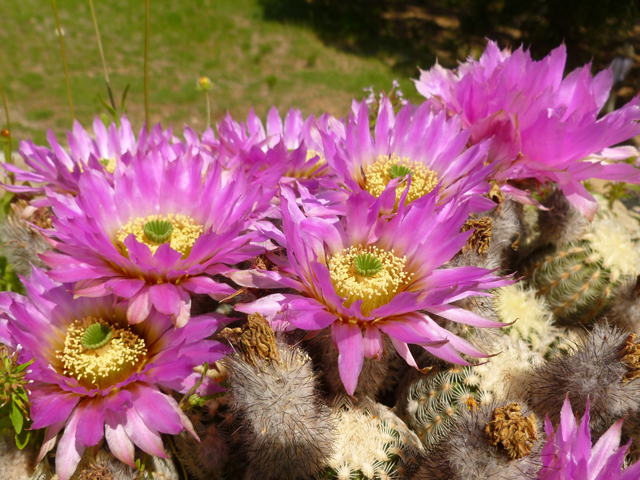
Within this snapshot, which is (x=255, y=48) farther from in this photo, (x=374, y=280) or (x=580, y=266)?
(x=374, y=280)

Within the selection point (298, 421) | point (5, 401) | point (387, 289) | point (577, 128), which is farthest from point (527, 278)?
point (5, 401)

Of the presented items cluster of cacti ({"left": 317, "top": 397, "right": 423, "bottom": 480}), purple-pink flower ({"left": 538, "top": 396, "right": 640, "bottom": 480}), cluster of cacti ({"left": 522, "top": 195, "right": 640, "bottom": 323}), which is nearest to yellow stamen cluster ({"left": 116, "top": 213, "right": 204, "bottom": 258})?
cluster of cacti ({"left": 317, "top": 397, "right": 423, "bottom": 480})

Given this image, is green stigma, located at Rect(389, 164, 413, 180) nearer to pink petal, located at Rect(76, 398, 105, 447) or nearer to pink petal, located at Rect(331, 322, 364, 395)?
pink petal, located at Rect(331, 322, 364, 395)

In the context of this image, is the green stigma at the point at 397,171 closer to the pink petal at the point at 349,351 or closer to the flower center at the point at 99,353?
the pink petal at the point at 349,351

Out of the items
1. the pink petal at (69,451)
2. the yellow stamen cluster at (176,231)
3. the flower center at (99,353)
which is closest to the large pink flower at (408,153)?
the yellow stamen cluster at (176,231)

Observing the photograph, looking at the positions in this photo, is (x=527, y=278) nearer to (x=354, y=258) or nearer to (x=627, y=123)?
(x=627, y=123)

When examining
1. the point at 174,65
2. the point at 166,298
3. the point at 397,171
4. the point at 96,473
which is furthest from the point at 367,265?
the point at 174,65
